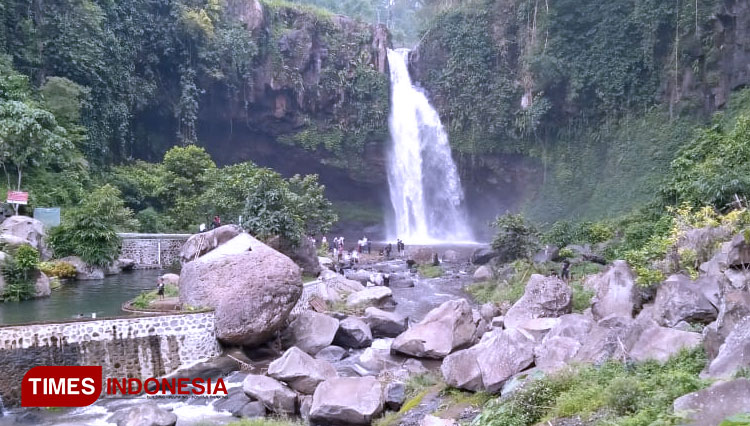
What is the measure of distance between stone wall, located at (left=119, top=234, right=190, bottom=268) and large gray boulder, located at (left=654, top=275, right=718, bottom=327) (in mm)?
20328

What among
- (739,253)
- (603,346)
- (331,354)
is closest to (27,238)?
(331,354)

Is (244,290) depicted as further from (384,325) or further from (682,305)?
(682,305)

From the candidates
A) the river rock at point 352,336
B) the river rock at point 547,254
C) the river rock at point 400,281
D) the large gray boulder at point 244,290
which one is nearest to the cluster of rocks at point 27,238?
the large gray boulder at point 244,290

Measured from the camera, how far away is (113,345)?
12.4 meters

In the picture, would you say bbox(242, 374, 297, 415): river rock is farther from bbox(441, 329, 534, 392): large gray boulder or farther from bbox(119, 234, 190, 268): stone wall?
bbox(119, 234, 190, 268): stone wall

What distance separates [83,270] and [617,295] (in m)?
18.1

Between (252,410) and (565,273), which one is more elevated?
(565,273)

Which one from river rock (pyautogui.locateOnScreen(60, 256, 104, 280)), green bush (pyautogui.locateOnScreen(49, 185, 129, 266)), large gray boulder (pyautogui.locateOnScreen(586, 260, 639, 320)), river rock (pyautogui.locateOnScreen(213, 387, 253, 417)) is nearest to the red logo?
river rock (pyautogui.locateOnScreen(213, 387, 253, 417))

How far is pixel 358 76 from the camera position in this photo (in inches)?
1644

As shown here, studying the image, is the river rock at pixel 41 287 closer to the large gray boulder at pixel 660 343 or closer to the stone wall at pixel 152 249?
the stone wall at pixel 152 249

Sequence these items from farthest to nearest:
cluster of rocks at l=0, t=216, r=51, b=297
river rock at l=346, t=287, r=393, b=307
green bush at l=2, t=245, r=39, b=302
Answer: river rock at l=346, t=287, r=393, b=307 → cluster of rocks at l=0, t=216, r=51, b=297 → green bush at l=2, t=245, r=39, b=302

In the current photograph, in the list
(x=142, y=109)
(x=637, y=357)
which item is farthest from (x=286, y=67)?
(x=637, y=357)

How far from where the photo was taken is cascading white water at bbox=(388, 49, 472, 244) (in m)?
42.0

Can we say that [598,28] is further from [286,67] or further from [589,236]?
[286,67]
